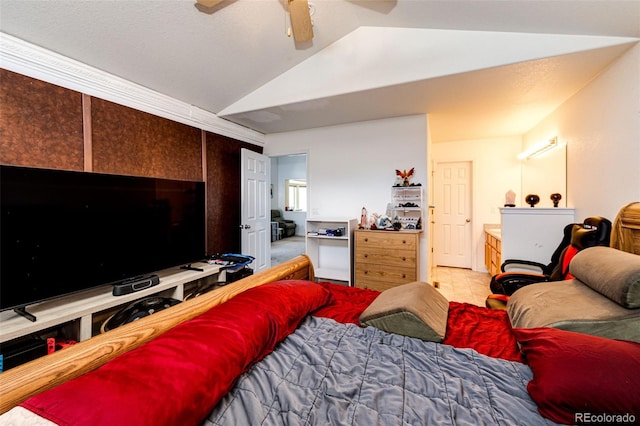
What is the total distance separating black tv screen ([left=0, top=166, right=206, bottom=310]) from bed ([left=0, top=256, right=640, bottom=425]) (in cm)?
113

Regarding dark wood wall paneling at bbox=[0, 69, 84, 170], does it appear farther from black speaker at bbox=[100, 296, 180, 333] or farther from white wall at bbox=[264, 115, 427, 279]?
white wall at bbox=[264, 115, 427, 279]

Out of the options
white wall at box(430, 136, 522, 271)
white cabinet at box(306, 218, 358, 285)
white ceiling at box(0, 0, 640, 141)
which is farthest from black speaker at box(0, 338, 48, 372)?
white wall at box(430, 136, 522, 271)

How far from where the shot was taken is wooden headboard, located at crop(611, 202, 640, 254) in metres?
1.61

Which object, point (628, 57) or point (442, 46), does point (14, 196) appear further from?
point (628, 57)

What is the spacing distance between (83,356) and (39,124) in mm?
2106

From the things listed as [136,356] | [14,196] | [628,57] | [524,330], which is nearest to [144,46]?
[14,196]

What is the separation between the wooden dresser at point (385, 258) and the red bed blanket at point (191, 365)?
1711 mm

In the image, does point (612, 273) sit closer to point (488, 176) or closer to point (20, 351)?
point (20, 351)

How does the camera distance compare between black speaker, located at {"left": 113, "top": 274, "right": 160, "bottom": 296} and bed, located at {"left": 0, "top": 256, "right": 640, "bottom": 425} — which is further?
black speaker, located at {"left": 113, "top": 274, "right": 160, "bottom": 296}

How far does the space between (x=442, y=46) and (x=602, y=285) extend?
7.40 feet

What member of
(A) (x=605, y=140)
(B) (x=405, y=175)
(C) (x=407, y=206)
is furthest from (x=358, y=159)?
(A) (x=605, y=140)

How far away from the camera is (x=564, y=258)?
84.2 inches

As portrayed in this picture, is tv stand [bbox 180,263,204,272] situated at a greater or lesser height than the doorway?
lesser

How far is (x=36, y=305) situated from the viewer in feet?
5.43
